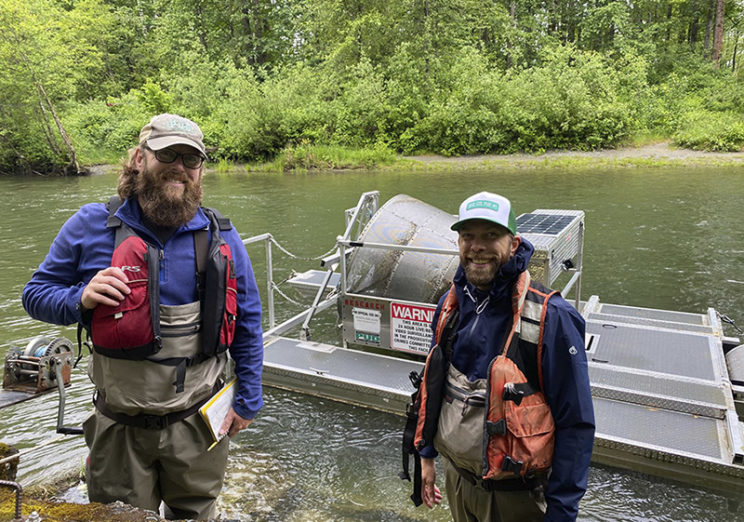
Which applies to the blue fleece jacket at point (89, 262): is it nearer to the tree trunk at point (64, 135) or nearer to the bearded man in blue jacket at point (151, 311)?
the bearded man in blue jacket at point (151, 311)

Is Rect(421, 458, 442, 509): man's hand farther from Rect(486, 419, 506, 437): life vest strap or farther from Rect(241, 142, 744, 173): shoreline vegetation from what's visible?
Rect(241, 142, 744, 173): shoreline vegetation

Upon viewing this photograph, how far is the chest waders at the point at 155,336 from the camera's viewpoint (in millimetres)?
2391

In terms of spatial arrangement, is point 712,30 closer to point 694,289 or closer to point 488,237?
point 694,289

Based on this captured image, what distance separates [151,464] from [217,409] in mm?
393

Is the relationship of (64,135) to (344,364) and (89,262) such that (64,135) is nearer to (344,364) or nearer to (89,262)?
(344,364)

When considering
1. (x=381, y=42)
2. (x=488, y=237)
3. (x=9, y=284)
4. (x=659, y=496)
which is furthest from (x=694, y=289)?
(x=381, y=42)

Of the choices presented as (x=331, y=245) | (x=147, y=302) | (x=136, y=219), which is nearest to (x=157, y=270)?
(x=147, y=302)

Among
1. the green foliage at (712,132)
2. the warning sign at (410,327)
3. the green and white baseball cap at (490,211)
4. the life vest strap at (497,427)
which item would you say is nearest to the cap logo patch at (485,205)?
the green and white baseball cap at (490,211)

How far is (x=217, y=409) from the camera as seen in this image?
2.68m

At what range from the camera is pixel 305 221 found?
16062 millimetres

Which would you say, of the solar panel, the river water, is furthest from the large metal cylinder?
the river water

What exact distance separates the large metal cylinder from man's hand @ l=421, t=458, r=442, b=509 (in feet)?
11.0

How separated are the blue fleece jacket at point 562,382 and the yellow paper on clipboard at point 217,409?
4.21ft

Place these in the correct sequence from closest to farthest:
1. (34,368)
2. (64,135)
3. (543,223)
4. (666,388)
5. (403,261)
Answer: (34,368) → (666,388) → (403,261) → (543,223) → (64,135)
